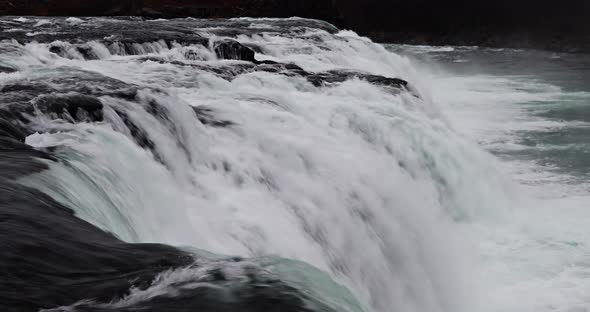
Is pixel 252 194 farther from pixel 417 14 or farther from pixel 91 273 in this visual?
pixel 417 14

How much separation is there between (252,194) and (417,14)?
53904mm

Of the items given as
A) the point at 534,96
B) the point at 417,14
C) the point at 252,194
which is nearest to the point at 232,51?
the point at 252,194

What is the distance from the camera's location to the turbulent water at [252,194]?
4.49 metres

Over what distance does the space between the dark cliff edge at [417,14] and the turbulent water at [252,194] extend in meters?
36.9

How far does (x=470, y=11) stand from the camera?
57.5 metres

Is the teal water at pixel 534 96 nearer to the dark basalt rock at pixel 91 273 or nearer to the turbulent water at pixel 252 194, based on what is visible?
the turbulent water at pixel 252 194

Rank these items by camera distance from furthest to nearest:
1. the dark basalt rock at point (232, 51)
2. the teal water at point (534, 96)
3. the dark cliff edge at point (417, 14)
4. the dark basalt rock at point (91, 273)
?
the dark cliff edge at point (417, 14), the teal water at point (534, 96), the dark basalt rock at point (232, 51), the dark basalt rock at point (91, 273)

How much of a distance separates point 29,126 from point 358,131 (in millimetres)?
5401

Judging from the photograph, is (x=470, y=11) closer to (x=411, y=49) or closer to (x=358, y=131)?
(x=411, y=49)

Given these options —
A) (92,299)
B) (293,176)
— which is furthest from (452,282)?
(92,299)

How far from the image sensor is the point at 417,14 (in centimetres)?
5991

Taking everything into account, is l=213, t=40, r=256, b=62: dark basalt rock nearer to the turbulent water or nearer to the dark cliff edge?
the turbulent water

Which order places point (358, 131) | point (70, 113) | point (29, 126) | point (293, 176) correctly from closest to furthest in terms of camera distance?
point (29, 126), point (70, 113), point (293, 176), point (358, 131)

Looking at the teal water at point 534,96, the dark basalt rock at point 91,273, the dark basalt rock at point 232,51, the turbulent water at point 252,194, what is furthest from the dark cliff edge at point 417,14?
the dark basalt rock at point 91,273
